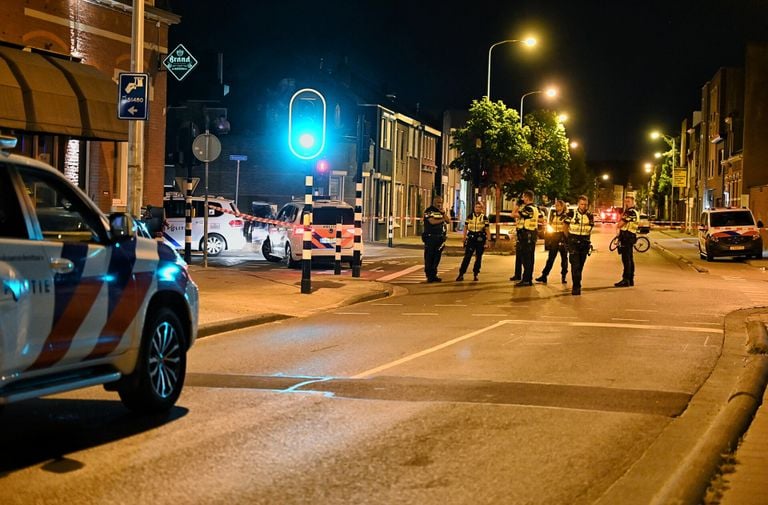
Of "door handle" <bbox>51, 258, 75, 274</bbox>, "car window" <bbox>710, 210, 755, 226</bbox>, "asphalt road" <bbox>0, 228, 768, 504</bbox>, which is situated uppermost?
"car window" <bbox>710, 210, 755, 226</bbox>

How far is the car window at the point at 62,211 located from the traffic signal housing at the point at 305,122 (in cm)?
1078

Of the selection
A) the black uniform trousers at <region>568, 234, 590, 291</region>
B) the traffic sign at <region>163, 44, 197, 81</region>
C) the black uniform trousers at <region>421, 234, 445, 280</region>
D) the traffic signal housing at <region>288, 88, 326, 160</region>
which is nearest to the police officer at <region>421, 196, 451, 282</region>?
the black uniform trousers at <region>421, 234, 445, 280</region>

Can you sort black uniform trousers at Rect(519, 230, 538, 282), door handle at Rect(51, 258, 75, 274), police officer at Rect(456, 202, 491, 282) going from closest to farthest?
1. door handle at Rect(51, 258, 75, 274)
2. black uniform trousers at Rect(519, 230, 538, 282)
3. police officer at Rect(456, 202, 491, 282)

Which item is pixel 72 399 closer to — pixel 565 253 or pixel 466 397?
pixel 466 397

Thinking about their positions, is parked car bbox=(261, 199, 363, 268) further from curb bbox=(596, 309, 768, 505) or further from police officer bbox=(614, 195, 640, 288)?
curb bbox=(596, 309, 768, 505)

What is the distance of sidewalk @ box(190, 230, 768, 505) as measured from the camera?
5785 mm

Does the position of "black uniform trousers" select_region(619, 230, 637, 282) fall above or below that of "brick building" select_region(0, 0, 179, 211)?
below

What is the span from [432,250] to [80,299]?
50.8ft

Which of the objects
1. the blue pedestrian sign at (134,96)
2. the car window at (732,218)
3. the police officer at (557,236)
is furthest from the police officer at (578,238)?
the car window at (732,218)

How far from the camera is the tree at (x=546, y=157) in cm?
5181

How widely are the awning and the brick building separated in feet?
0.06

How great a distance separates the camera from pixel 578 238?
19.6 metres

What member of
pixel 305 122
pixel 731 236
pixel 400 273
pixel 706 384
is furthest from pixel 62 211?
pixel 731 236

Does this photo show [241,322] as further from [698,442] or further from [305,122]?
[698,442]
